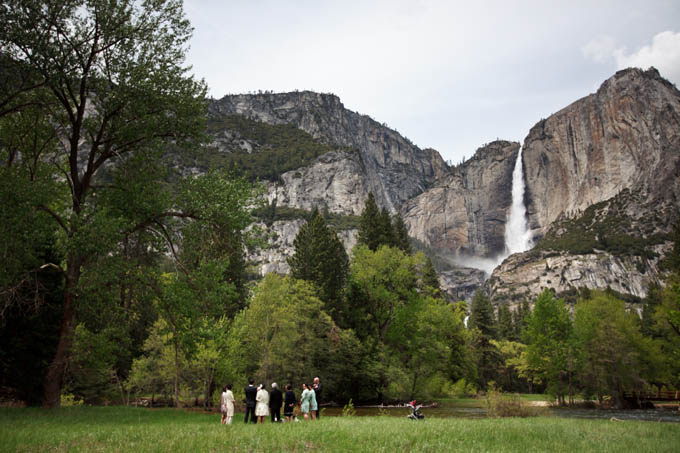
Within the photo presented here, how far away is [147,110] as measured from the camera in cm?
1681

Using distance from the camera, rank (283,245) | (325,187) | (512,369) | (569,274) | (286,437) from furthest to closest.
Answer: (325,187) < (283,245) < (569,274) < (512,369) < (286,437)

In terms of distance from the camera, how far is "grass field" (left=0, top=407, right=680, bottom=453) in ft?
30.9

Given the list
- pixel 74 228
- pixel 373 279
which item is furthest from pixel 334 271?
pixel 74 228

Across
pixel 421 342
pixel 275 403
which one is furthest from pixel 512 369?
pixel 275 403

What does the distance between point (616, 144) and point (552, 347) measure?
466 feet

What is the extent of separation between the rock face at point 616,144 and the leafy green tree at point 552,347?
10900cm

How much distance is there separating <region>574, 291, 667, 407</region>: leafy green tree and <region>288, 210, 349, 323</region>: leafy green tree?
25.4 meters

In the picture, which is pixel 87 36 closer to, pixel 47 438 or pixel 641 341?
pixel 47 438

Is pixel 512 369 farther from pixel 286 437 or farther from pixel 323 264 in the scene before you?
pixel 286 437

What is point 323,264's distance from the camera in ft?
145

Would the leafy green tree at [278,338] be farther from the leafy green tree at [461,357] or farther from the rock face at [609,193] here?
the rock face at [609,193]

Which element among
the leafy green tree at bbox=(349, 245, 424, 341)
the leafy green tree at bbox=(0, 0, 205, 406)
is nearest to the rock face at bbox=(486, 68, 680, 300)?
the leafy green tree at bbox=(349, 245, 424, 341)

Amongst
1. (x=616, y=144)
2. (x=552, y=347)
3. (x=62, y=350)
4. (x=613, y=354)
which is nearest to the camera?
(x=62, y=350)

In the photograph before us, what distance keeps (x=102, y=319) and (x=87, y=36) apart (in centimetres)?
1039
